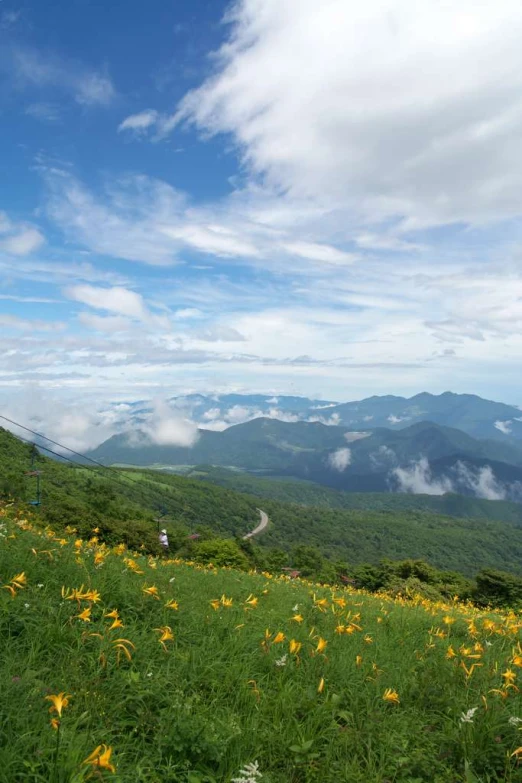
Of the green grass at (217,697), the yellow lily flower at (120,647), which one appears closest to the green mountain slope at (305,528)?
the green grass at (217,697)

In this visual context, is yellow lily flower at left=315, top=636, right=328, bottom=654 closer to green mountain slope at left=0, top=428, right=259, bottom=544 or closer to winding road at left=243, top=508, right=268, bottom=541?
green mountain slope at left=0, top=428, right=259, bottom=544

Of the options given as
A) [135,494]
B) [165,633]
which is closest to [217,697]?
[165,633]

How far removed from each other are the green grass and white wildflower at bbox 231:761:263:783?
8 centimetres

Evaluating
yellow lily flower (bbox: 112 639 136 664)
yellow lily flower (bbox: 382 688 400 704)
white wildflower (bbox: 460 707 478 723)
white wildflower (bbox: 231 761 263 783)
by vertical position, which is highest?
yellow lily flower (bbox: 112 639 136 664)

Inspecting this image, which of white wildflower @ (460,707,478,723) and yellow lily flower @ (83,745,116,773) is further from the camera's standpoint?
white wildflower @ (460,707,478,723)

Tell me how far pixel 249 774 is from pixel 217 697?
0.96 m

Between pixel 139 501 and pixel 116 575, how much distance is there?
446 ft

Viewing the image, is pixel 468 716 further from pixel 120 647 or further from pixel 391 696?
pixel 120 647

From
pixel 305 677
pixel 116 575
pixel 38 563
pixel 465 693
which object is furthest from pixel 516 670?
pixel 38 563

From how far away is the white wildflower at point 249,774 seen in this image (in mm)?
2643

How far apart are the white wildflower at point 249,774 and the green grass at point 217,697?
81mm

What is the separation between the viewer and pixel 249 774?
9.07 feet

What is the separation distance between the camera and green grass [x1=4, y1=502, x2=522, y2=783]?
2.93 meters

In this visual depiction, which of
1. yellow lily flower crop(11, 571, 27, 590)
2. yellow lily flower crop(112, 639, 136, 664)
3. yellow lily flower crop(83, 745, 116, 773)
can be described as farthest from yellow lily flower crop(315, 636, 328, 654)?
yellow lily flower crop(11, 571, 27, 590)
